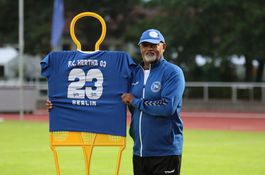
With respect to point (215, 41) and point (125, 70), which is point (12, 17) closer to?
point (215, 41)

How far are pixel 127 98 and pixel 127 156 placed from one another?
7659 mm

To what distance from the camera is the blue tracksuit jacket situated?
6.85m

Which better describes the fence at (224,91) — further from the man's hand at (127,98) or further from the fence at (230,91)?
the man's hand at (127,98)

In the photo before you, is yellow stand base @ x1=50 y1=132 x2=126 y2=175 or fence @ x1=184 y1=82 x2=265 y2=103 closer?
yellow stand base @ x1=50 y1=132 x2=126 y2=175

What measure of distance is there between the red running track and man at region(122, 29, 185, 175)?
1670cm

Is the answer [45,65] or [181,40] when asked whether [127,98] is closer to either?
[45,65]

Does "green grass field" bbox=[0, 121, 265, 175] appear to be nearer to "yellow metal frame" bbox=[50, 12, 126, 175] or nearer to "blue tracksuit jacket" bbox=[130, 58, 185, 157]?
"yellow metal frame" bbox=[50, 12, 126, 175]

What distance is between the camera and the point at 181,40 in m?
37.9

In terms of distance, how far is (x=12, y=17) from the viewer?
42875 millimetres

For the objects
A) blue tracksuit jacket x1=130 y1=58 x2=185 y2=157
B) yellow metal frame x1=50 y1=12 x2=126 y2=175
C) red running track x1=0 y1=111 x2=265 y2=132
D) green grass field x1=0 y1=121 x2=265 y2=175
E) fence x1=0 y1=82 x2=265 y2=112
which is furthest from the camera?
fence x1=0 y1=82 x2=265 y2=112

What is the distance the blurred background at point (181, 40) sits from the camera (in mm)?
33781

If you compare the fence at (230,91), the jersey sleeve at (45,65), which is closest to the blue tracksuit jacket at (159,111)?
the jersey sleeve at (45,65)

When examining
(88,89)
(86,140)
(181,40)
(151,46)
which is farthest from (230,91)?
(151,46)

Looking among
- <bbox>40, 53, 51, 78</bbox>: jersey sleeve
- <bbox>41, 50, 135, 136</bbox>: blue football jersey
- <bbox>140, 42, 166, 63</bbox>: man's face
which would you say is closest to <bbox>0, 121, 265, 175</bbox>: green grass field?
<bbox>41, 50, 135, 136</bbox>: blue football jersey
